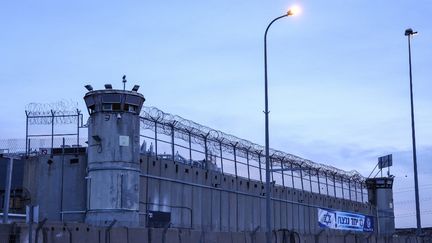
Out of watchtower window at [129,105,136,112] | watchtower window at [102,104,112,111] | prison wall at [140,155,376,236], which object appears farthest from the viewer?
prison wall at [140,155,376,236]

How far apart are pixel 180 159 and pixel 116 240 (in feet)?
48.8

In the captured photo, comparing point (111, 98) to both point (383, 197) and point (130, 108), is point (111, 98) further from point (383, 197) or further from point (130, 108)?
point (383, 197)

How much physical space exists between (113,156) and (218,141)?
11.2 metres

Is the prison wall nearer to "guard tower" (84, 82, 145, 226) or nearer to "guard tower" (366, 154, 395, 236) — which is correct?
"guard tower" (84, 82, 145, 226)

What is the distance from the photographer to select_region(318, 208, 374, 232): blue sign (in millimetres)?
52122

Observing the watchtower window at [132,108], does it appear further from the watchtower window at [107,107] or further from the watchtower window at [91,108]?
the watchtower window at [91,108]

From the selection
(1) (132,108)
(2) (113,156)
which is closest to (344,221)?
(1) (132,108)

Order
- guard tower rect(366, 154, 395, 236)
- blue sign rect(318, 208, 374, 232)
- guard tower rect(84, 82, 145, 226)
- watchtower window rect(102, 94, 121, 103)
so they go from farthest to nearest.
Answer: guard tower rect(366, 154, 395, 236), blue sign rect(318, 208, 374, 232), watchtower window rect(102, 94, 121, 103), guard tower rect(84, 82, 145, 226)

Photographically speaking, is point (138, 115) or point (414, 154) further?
point (414, 154)

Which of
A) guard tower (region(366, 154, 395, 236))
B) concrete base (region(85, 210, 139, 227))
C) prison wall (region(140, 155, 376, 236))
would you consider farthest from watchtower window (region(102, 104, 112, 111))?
guard tower (region(366, 154, 395, 236))

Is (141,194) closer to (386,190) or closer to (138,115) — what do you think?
(138,115)

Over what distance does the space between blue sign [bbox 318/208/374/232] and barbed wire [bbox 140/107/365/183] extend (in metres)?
3.16

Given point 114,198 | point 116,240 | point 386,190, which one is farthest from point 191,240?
point 386,190

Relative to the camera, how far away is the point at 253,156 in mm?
42656
